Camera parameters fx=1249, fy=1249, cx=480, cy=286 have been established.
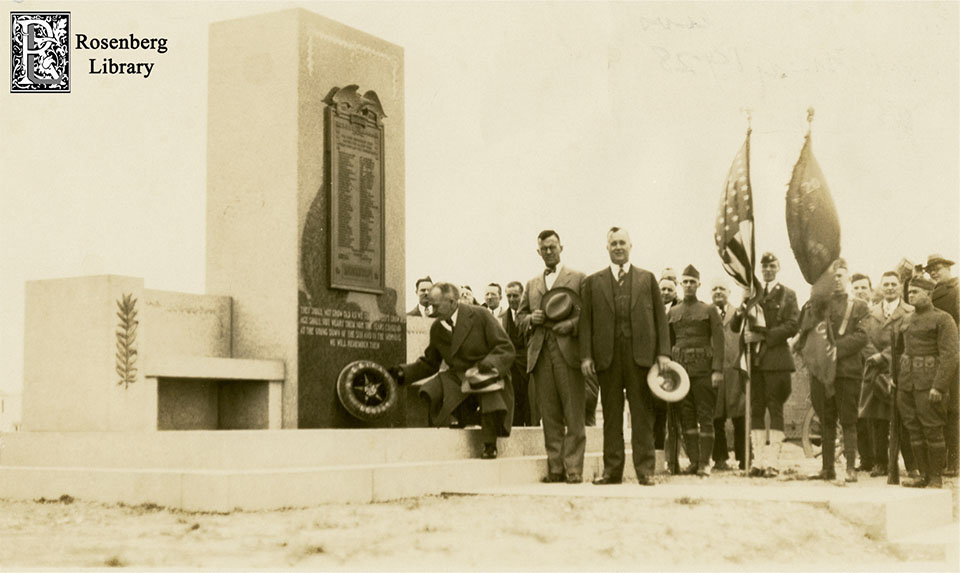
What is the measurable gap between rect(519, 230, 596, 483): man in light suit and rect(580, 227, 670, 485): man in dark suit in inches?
11.3

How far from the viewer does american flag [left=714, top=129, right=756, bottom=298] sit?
1146 cm

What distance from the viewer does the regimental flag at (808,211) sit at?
11.9m

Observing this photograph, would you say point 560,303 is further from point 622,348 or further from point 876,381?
point 876,381

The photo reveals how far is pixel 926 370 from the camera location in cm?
1030

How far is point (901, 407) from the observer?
34.5ft

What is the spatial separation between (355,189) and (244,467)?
11.3 ft

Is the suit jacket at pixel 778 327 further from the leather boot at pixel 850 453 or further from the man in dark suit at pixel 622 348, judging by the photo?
the man in dark suit at pixel 622 348

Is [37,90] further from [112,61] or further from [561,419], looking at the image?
[561,419]

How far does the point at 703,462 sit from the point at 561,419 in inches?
77.4

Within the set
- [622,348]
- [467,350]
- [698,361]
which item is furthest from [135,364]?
Result: [698,361]

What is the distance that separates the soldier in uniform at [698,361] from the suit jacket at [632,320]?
1843 millimetres

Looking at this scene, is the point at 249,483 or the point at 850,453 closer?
the point at 249,483

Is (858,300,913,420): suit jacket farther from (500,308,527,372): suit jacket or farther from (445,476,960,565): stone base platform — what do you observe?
(500,308,527,372): suit jacket

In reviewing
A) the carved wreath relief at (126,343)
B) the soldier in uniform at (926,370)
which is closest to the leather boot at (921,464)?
the soldier in uniform at (926,370)
